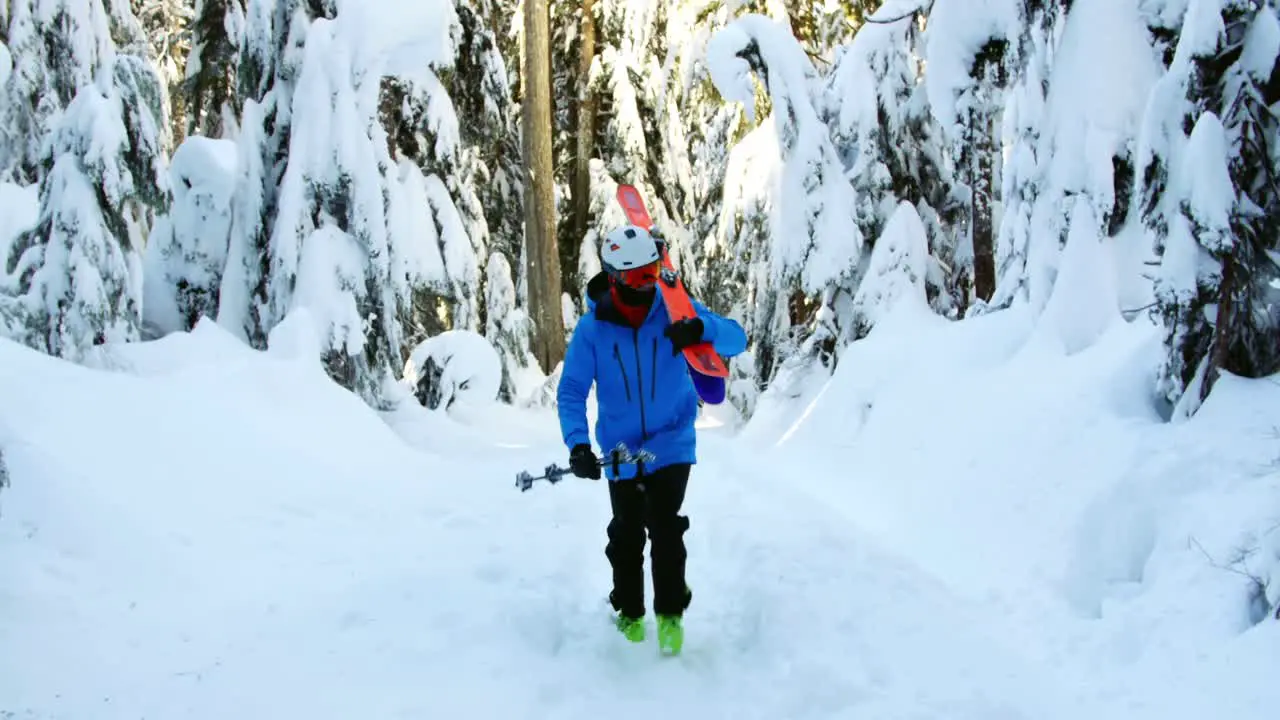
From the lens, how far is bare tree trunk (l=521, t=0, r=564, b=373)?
1562 cm

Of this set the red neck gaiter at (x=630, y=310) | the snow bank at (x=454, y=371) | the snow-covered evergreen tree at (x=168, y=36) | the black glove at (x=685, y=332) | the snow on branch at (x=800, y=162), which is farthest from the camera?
the snow-covered evergreen tree at (x=168, y=36)

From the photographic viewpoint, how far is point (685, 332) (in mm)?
4207

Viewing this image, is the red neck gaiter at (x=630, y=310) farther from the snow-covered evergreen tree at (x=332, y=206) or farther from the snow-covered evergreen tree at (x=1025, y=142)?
the snow-covered evergreen tree at (x=332, y=206)

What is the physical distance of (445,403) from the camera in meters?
12.6

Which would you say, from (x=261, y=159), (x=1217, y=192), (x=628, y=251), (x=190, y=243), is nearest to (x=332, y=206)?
(x=261, y=159)

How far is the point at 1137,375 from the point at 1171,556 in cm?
159

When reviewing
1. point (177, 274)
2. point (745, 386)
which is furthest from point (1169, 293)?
point (745, 386)

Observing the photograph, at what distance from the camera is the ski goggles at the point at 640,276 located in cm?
434

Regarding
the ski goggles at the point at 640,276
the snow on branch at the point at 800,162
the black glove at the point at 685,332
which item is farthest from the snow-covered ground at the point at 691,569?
the snow on branch at the point at 800,162

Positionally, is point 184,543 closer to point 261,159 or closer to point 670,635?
point 670,635

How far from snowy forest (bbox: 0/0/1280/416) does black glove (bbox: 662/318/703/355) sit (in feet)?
7.77

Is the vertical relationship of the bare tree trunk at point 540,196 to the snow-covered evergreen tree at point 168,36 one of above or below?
below

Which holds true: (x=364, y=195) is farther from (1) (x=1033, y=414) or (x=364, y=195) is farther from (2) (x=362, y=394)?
(1) (x=1033, y=414)

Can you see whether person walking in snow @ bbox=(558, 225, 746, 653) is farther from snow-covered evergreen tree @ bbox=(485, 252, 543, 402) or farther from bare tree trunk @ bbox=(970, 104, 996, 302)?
snow-covered evergreen tree @ bbox=(485, 252, 543, 402)
